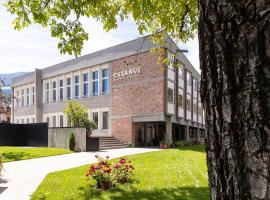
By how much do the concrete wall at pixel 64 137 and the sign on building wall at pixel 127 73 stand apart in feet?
26.4

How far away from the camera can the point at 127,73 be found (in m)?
32.1

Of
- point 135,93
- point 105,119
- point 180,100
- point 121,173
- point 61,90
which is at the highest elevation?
point 61,90

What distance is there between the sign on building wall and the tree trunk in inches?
1130

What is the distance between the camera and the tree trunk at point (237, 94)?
5.50ft

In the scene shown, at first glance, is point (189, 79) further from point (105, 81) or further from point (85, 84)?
point (85, 84)

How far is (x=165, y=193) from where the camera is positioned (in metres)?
8.44

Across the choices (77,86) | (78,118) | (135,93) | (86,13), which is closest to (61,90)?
(77,86)

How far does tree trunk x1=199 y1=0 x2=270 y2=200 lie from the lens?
1.68 meters

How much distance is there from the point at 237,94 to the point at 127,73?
3042cm

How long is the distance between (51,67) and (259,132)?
4201 cm

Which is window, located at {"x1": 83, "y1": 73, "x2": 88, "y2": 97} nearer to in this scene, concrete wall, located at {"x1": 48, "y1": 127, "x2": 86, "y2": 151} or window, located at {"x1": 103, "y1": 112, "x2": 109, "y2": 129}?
window, located at {"x1": 103, "y1": 112, "x2": 109, "y2": 129}

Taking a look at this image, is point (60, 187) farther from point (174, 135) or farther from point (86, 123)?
point (174, 135)

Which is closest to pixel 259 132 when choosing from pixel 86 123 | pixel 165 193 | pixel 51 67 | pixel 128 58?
pixel 165 193

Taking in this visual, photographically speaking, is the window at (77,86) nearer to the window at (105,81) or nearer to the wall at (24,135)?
the window at (105,81)
